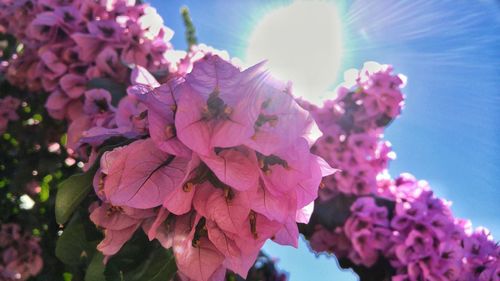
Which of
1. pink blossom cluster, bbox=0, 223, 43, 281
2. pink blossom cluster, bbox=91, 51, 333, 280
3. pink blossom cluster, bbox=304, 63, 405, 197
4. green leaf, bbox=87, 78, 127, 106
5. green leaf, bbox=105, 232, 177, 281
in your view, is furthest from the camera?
pink blossom cluster, bbox=0, 223, 43, 281

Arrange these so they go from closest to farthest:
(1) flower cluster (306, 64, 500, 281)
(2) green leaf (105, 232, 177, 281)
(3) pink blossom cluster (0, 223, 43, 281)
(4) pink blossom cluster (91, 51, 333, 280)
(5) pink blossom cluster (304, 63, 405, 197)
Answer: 1. (4) pink blossom cluster (91, 51, 333, 280)
2. (2) green leaf (105, 232, 177, 281)
3. (1) flower cluster (306, 64, 500, 281)
4. (5) pink blossom cluster (304, 63, 405, 197)
5. (3) pink blossom cluster (0, 223, 43, 281)

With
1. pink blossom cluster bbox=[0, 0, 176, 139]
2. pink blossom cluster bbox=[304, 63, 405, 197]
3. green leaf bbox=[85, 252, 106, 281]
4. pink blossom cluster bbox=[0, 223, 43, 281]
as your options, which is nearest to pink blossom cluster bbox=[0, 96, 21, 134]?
pink blossom cluster bbox=[0, 0, 176, 139]

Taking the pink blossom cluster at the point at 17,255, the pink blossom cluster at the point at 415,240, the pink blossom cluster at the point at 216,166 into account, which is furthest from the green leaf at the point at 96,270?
the pink blossom cluster at the point at 17,255

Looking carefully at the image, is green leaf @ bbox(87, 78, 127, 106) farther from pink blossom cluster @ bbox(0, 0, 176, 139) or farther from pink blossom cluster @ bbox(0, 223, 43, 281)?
pink blossom cluster @ bbox(0, 223, 43, 281)

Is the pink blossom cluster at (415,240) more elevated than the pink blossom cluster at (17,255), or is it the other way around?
the pink blossom cluster at (415,240)

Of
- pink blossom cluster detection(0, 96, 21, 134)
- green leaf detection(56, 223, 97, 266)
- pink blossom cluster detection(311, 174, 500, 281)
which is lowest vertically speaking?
pink blossom cluster detection(0, 96, 21, 134)

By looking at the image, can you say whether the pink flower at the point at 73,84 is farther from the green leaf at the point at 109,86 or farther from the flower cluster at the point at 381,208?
the flower cluster at the point at 381,208
